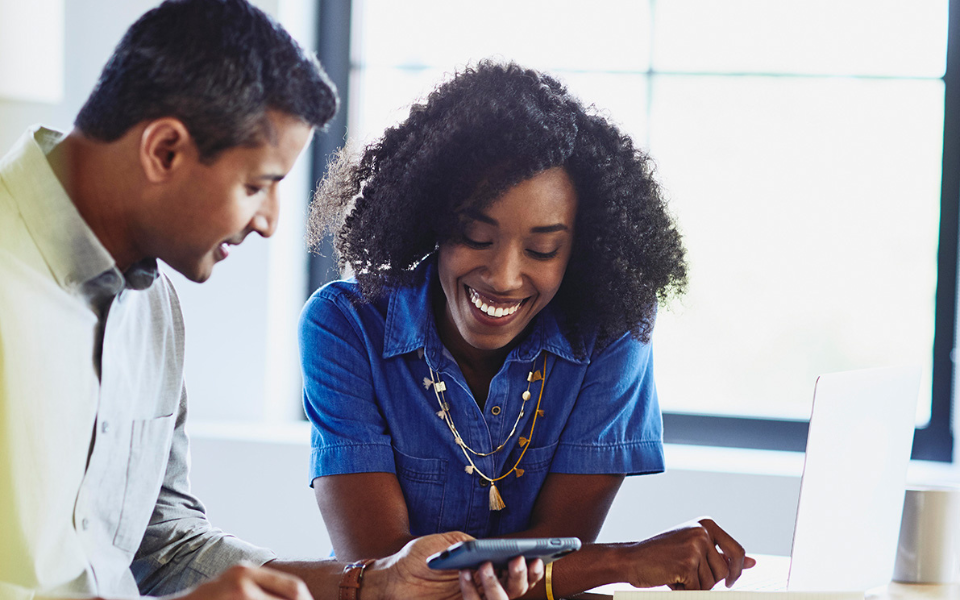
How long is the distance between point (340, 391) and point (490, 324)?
0.27 meters

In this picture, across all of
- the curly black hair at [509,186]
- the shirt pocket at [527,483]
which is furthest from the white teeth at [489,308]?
the shirt pocket at [527,483]

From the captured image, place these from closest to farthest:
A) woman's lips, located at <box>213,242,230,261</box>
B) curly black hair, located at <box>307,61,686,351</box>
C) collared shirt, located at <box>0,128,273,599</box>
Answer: collared shirt, located at <box>0,128,273,599</box>, woman's lips, located at <box>213,242,230,261</box>, curly black hair, located at <box>307,61,686,351</box>

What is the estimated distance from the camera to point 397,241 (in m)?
1.51

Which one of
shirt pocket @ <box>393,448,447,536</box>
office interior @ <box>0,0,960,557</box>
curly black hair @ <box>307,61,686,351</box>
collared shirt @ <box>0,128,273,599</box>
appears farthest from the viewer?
office interior @ <box>0,0,960,557</box>

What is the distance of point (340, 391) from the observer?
147 cm

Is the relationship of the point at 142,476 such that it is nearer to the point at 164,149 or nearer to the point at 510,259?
the point at 164,149

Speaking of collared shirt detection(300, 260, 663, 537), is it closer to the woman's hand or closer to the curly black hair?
the curly black hair

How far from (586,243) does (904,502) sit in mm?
617

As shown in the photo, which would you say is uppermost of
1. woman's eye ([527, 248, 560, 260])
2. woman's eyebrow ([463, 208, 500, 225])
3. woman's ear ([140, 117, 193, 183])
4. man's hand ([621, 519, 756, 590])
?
woman's ear ([140, 117, 193, 183])

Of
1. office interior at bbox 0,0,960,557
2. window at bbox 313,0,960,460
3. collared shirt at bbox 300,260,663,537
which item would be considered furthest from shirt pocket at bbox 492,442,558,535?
window at bbox 313,0,960,460

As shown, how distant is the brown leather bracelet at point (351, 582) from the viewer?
116cm

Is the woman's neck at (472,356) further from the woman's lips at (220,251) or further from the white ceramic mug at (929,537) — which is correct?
the white ceramic mug at (929,537)

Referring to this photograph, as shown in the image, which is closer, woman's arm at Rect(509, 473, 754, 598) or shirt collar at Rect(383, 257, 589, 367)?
woman's arm at Rect(509, 473, 754, 598)

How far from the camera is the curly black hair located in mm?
1382
